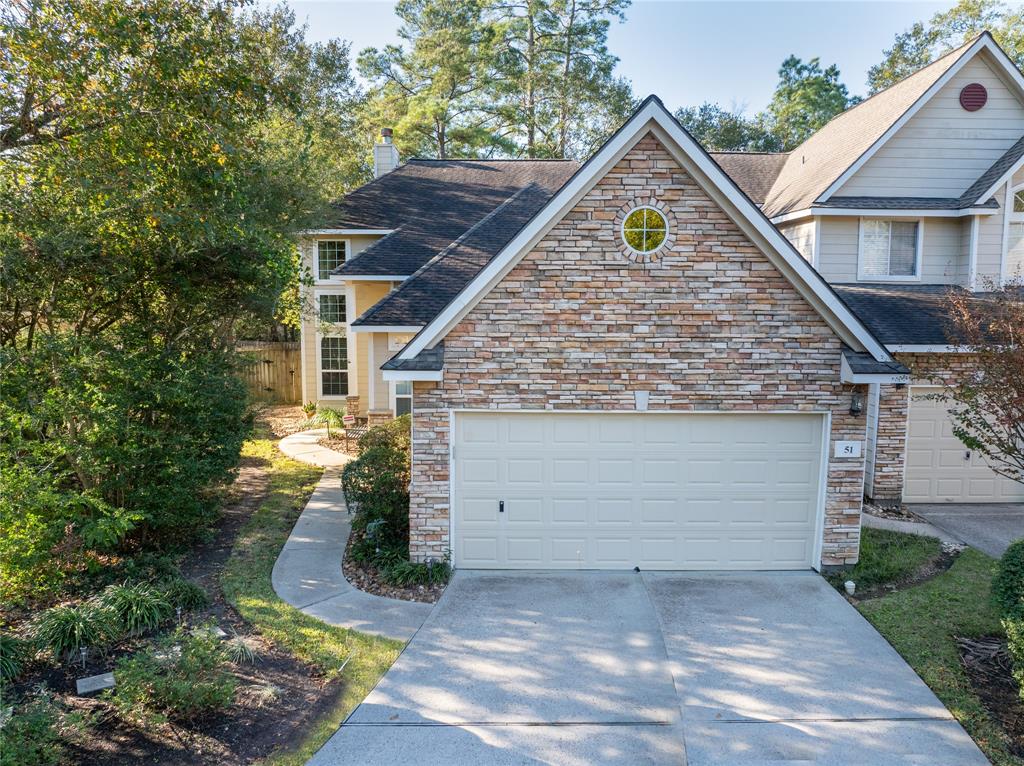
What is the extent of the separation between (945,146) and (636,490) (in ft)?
34.2

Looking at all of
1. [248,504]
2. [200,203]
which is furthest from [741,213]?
[248,504]

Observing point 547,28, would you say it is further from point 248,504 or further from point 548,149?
point 248,504

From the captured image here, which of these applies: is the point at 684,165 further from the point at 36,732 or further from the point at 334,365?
the point at 334,365

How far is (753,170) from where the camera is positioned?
18.8 metres

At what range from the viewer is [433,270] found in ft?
42.2

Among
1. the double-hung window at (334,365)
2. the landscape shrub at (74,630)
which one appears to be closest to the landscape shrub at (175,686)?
the landscape shrub at (74,630)

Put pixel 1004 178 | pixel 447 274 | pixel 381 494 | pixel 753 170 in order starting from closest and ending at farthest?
pixel 381 494 < pixel 447 274 < pixel 1004 178 < pixel 753 170

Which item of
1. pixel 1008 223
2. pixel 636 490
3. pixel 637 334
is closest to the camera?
pixel 637 334

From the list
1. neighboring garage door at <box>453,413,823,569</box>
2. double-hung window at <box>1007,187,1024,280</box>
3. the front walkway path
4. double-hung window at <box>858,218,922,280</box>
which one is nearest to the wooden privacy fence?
the front walkway path

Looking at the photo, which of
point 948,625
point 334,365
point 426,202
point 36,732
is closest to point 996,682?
point 948,625

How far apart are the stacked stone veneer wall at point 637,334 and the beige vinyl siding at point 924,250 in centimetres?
584

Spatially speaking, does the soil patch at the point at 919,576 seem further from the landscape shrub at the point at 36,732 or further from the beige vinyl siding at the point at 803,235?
the landscape shrub at the point at 36,732

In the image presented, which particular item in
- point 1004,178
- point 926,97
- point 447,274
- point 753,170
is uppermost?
point 926,97

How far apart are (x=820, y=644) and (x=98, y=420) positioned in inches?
373
